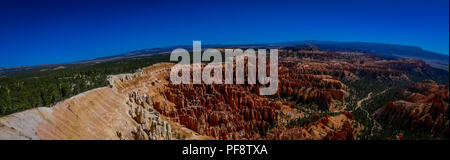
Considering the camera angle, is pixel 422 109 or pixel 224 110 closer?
pixel 422 109

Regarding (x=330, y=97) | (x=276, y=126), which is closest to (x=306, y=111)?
(x=330, y=97)

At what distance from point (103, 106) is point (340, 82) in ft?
211

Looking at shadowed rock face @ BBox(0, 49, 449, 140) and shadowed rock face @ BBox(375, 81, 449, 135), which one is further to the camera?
shadowed rock face @ BBox(0, 49, 449, 140)

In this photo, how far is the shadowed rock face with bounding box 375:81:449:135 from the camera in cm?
960

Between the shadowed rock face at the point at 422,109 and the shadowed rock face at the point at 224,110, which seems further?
the shadowed rock face at the point at 224,110

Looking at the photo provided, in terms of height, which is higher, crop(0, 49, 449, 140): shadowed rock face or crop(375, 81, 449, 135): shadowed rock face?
crop(375, 81, 449, 135): shadowed rock face

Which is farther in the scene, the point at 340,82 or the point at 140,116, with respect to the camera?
the point at 340,82

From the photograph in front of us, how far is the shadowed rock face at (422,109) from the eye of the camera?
9.60 meters

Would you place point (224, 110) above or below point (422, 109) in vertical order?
below

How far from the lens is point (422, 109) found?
38.2ft

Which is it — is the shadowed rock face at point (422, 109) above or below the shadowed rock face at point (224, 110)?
above
